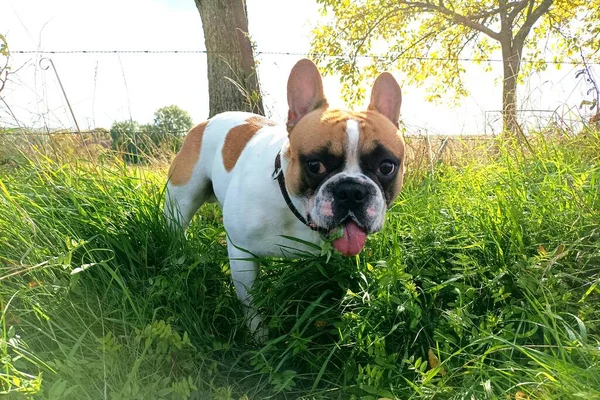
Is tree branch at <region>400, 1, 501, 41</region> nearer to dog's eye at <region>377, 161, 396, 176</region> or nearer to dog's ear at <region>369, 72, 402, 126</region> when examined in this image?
dog's ear at <region>369, 72, 402, 126</region>

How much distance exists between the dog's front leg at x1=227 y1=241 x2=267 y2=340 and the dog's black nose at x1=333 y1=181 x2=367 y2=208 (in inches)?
29.5

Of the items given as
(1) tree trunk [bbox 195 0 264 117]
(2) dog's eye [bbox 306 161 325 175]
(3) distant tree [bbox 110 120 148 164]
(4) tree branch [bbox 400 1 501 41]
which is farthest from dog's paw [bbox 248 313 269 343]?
(4) tree branch [bbox 400 1 501 41]

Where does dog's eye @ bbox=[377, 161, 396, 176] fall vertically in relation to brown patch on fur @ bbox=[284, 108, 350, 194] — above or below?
below

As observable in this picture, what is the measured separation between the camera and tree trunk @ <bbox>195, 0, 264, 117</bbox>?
6.02 meters

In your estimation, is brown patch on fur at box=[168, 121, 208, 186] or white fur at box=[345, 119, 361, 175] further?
brown patch on fur at box=[168, 121, 208, 186]

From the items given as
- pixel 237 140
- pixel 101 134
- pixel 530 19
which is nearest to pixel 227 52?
pixel 101 134

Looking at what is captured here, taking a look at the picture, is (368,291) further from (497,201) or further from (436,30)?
(436,30)

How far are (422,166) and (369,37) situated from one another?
27.7ft

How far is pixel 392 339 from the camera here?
2217 mm

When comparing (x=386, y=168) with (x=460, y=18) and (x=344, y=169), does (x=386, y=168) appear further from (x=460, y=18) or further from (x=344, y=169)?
(x=460, y=18)

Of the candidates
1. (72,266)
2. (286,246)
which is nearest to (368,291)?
(286,246)

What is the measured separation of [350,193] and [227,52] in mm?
4616

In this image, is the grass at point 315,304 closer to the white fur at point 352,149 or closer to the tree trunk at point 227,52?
the white fur at point 352,149

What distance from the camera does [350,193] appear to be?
2.06m
